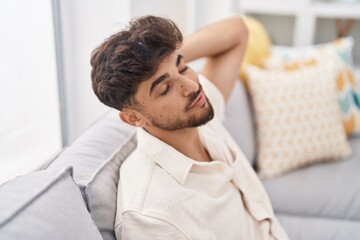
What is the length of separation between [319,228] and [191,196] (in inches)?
27.5

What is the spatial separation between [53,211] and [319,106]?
1380mm

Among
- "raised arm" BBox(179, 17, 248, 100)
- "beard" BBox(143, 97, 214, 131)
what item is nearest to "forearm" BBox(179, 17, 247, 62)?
"raised arm" BBox(179, 17, 248, 100)

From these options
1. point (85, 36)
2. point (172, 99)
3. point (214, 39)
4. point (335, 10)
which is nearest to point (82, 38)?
point (85, 36)

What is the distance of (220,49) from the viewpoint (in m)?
1.55

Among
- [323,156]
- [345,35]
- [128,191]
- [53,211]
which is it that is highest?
→ [53,211]

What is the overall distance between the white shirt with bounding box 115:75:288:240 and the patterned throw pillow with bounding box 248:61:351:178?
1.74 feet

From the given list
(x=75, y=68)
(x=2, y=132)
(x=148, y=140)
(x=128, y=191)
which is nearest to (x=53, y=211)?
(x=128, y=191)

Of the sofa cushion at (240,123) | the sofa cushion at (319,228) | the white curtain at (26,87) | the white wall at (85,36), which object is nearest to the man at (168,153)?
the sofa cushion at (319,228)

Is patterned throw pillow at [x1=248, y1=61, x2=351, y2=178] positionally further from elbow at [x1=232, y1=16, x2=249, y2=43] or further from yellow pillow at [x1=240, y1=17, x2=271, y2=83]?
elbow at [x1=232, y1=16, x2=249, y2=43]

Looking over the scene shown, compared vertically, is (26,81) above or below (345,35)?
above

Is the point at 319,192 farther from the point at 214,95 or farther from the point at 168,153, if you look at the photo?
the point at 168,153

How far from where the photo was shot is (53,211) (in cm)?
80

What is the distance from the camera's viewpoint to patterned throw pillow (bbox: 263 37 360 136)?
2.05 m

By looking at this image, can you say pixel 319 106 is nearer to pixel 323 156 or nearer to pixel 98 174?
pixel 323 156
